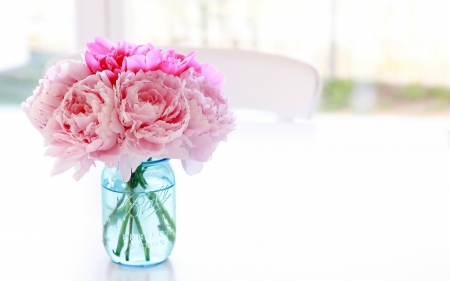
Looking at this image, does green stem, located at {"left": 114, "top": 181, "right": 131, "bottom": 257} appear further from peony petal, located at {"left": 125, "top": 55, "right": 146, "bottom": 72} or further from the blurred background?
the blurred background

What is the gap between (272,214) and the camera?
0.88 m

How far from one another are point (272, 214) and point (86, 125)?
0.35m

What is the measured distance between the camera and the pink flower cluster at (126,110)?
619 millimetres

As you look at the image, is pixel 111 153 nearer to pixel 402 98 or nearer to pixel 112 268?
pixel 112 268

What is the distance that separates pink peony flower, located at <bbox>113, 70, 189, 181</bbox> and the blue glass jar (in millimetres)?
65

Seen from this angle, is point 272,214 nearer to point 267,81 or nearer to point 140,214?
point 140,214

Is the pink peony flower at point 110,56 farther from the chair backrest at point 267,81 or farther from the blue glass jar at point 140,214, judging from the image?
the chair backrest at point 267,81

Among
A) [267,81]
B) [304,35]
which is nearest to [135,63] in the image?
[267,81]

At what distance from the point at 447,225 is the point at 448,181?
0.62 feet

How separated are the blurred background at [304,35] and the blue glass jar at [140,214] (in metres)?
1.56

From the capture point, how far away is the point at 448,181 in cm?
102

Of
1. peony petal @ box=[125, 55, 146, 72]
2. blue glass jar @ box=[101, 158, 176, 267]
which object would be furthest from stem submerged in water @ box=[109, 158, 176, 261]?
peony petal @ box=[125, 55, 146, 72]

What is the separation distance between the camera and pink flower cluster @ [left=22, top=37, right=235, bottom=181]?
619mm

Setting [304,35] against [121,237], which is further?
[304,35]
